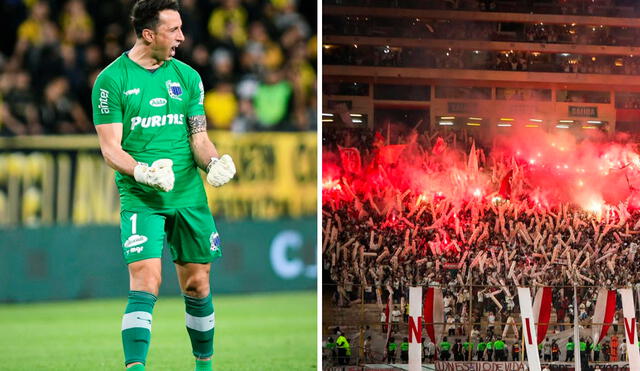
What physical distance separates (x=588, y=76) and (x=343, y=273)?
2.00 m

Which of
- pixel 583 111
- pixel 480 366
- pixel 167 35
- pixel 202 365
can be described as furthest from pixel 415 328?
pixel 167 35

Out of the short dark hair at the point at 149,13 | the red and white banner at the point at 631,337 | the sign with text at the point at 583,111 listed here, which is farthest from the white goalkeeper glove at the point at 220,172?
the red and white banner at the point at 631,337

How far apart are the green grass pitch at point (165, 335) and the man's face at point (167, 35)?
44.7 inches

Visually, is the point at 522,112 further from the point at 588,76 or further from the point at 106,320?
the point at 106,320

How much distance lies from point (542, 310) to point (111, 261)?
9.50ft

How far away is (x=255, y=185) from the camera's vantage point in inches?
176

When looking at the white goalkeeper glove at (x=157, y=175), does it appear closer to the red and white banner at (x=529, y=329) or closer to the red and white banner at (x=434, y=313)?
the red and white banner at (x=434, y=313)

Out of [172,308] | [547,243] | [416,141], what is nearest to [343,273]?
[416,141]

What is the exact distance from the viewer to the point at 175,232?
376 cm

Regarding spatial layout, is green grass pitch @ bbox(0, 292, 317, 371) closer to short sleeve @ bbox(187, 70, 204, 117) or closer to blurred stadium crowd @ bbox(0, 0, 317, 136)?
blurred stadium crowd @ bbox(0, 0, 317, 136)

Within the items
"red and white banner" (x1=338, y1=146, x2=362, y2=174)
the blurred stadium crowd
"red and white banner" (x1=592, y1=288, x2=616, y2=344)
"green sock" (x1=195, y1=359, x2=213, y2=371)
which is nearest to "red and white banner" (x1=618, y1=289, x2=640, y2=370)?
"red and white banner" (x1=592, y1=288, x2=616, y2=344)

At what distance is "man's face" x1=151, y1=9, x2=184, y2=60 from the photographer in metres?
3.84

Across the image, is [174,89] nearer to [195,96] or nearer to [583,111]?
[195,96]

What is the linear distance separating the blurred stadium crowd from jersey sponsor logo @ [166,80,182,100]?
411 mm
